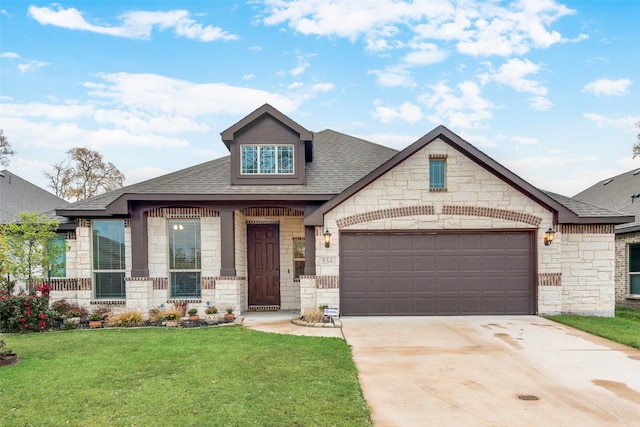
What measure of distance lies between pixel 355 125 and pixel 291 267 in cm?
1668

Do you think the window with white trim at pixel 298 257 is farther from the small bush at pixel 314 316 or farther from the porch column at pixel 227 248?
the small bush at pixel 314 316

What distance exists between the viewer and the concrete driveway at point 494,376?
4387 millimetres

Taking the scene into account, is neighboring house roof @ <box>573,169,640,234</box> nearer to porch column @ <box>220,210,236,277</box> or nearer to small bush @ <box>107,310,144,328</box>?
porch column @ <box>220,210,236,277</box>

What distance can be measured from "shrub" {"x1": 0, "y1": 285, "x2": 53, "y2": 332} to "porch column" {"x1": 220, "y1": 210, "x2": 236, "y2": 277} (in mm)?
4528

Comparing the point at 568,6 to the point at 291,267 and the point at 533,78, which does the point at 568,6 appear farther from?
the point at 291,267

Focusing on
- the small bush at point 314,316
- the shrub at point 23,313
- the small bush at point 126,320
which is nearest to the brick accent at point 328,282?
the small bush at point 314,316

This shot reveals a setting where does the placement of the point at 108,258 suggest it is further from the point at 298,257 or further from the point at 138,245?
the point at 298,257

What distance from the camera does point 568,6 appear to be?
13.1m

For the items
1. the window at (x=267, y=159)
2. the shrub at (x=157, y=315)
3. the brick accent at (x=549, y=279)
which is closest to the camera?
the shrub at (x=157, y=315)

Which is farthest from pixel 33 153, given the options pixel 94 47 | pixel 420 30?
pixel 420 30

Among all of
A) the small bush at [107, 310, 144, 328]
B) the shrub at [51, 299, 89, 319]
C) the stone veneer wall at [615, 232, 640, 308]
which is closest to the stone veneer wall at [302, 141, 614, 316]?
the small bush at [107, 310, 144, 328]

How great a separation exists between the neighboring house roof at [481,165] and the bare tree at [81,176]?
3118 centimetres

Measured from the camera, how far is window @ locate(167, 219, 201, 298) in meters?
11.4

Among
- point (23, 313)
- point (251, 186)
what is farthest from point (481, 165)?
point (23, 313)
